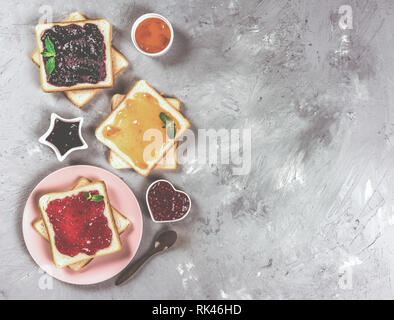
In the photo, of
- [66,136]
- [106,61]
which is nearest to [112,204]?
[66,136]

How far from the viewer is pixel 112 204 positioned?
4.72 ft

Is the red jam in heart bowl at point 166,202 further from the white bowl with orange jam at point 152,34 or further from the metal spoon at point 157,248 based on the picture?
the white bowl with orange jam at point 152,34

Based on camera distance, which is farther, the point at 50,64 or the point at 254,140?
the point at 254,140

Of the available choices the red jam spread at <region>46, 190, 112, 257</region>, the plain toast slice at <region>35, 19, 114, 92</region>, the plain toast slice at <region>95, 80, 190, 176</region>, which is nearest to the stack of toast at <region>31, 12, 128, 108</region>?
the plain toast slice at <region>35, 19, 114, 92</region>

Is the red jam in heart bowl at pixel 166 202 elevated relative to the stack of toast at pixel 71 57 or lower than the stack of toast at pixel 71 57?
lower

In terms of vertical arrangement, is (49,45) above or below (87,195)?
above

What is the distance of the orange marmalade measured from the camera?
1441mm

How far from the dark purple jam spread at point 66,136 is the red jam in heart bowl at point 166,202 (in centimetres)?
35

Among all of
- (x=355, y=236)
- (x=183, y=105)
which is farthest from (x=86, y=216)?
(x=355, y=236)

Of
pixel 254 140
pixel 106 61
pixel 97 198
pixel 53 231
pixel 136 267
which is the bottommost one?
pixel 136 267

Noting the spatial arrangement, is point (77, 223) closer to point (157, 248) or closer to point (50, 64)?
point (157, 248)

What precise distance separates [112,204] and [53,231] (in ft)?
0.78

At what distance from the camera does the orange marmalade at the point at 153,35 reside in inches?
56.7

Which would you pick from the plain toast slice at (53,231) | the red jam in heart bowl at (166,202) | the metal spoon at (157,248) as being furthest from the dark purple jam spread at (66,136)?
the metal spoon at (157,248)
